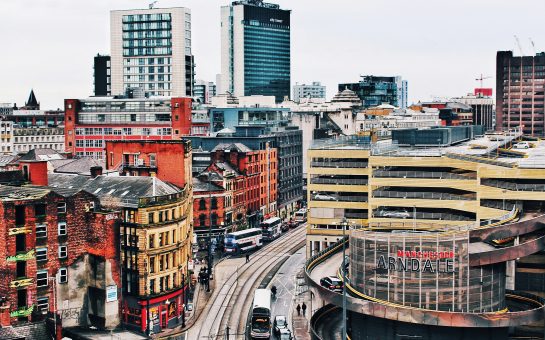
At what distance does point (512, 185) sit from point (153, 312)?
181 ft

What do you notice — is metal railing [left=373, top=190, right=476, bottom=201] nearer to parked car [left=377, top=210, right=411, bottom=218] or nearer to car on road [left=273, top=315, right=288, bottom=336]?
parked car [left=377, top=210, right=411, bottom=218]

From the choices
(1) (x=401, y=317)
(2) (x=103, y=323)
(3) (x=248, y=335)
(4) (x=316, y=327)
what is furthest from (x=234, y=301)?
(1) (x=401, y=317)

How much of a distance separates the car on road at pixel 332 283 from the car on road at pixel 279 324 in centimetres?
1321

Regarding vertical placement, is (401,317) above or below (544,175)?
below

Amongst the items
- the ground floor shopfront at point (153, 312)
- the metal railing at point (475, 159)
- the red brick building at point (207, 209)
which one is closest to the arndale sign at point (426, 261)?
the ground floor shopfront at point (153, 312)

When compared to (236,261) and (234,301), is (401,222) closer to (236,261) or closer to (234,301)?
(234,301)

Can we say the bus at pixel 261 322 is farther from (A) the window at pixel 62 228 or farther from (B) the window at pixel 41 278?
(B) the window at pixel 41 278

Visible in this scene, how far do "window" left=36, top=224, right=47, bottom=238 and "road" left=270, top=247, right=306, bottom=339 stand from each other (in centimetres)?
3618

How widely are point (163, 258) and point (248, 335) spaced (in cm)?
1636

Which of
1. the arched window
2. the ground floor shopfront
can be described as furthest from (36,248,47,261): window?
the arched window

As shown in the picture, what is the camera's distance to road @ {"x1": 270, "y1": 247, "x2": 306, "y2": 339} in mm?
124500

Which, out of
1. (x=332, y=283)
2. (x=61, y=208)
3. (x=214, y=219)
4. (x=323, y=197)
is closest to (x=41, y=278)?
(x=61, y=208)

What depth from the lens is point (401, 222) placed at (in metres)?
126

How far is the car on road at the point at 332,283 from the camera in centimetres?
9800
